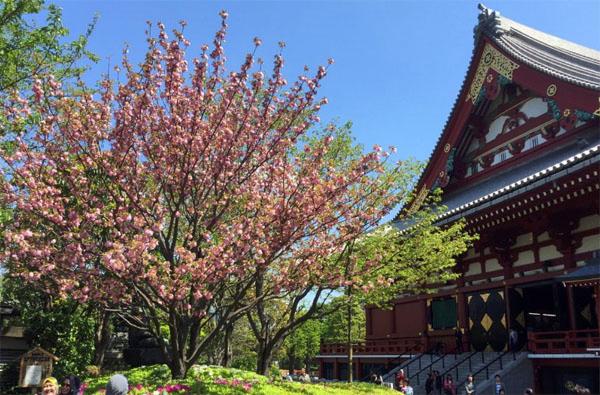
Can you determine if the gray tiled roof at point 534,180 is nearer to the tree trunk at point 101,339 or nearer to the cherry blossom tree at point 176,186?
the cherry blossom tree at point 176,186

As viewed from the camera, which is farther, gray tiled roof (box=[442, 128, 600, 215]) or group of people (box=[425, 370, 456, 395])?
gray tiled roof (box=[442, 128, 600, 215])

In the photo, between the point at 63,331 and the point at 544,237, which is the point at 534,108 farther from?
the point at 63,331

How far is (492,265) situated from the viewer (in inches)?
802

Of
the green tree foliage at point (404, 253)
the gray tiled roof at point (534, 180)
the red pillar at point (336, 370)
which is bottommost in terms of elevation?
the red pillar at point (336, 370)

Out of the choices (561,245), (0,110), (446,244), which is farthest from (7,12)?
(561,245)

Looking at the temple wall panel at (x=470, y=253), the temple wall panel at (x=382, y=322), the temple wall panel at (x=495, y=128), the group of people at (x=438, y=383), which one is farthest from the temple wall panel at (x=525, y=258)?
the temple wall panel at (x=382, y=322)

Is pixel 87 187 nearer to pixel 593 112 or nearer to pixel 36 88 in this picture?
pixel 36 88

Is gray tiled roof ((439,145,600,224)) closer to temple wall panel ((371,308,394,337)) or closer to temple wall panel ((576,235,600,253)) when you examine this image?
temple wall panel ((576,235,600,253))

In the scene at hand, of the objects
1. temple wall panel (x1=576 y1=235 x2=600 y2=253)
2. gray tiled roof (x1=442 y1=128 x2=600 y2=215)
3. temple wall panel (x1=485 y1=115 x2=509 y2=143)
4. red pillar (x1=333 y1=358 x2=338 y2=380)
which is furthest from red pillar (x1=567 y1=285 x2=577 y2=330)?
red pillar (x1=333 y1=358 x2=338 y2=380)

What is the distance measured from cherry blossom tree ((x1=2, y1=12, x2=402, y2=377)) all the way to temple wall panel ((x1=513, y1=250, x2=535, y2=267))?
420 inches

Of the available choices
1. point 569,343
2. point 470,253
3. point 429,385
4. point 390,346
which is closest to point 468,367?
point 429,385

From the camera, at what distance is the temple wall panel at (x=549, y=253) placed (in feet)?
56.9

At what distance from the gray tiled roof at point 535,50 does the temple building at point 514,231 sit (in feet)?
0.29

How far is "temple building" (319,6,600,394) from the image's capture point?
15594 mm
